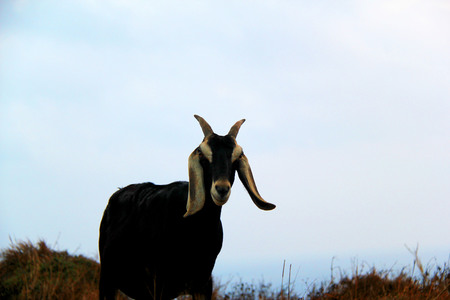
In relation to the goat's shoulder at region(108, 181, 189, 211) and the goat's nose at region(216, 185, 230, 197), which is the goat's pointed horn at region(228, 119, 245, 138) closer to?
the goat's shoulder at region(108, 181, 189, 211)

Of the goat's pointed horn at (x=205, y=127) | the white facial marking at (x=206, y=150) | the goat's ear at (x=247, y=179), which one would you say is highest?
the goat's pointed horn at (x=205, y=127)

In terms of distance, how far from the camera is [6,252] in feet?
44.7

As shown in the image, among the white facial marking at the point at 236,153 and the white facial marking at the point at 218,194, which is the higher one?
the white facial marking at the point at 236,153

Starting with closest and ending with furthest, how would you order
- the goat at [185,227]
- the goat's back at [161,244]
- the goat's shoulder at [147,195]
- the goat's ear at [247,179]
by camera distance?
1. the goat at [185,227]
2. the goat's ear at [247,179]
3. the goat's back at [161,244]
4. the goat's shoulder at [147,195]

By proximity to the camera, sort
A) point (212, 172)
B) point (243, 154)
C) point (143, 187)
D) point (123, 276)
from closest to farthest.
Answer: point (212, 172) < point (243, 154) < point (123, 276) < point (143, 187)

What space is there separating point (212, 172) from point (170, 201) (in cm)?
93

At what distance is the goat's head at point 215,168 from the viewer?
514cm

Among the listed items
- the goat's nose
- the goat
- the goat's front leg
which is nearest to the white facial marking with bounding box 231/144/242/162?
the goat

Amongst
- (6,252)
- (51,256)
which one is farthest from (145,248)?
(6,252)

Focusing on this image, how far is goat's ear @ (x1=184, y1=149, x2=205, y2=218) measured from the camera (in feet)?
17.1

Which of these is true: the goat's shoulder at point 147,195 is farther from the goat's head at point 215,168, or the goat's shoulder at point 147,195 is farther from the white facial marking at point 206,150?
the white facial marking at point 206,150

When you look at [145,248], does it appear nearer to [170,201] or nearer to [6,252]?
[170,201]

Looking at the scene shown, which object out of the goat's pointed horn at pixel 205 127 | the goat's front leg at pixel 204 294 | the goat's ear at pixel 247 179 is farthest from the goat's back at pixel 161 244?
the goat's pointed horn at pixel 205 127

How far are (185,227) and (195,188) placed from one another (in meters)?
0.52
